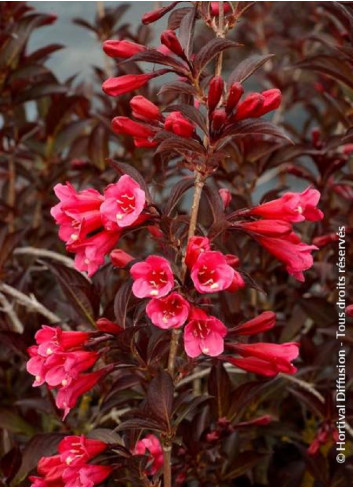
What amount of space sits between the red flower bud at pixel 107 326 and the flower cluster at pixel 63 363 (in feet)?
0.14

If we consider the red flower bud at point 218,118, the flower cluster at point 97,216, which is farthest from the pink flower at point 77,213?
the red flower bud at point 218,118

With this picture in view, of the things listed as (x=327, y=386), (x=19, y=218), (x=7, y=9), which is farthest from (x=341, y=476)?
(x=7, y=9)

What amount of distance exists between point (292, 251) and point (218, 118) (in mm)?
283

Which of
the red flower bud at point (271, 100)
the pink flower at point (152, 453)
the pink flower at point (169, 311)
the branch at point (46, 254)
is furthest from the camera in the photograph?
the branch at point (46, 254)

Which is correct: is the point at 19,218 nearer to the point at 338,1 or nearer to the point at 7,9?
the point at 7,9

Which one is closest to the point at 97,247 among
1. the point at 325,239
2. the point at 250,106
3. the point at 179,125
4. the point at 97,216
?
the point at 97,216

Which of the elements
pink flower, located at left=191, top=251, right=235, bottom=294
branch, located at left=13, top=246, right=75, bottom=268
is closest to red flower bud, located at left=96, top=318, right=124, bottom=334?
pink flower, located at left=191, top=251, right=235, bottom=294

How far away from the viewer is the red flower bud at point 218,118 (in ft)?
4.42

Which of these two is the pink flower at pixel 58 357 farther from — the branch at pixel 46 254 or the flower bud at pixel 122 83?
the branch at pixel 46 254

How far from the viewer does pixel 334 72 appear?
2076 mm

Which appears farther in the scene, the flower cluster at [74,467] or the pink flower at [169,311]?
the flower cluster at [74,467]

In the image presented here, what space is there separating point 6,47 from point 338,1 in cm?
127

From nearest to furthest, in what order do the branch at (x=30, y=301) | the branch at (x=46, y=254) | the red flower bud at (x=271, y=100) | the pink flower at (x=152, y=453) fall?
1. the red flower bud at (x=271, y=100)
2. the pink flower at (x=152, y=453)
3. the branch at (x=30, y=301)
4. the branch at (x=46, y=254)

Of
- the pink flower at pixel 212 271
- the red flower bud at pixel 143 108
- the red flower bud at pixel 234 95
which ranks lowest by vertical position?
the pink flower at pixel 212 271
